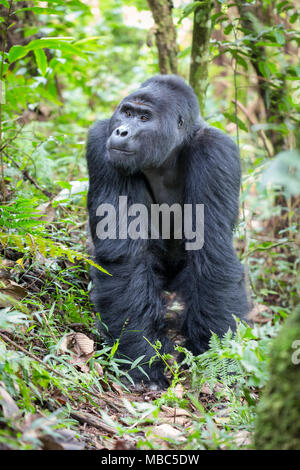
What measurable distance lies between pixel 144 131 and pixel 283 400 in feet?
8.37

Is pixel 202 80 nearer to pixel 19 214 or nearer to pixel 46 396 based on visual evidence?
pixel 19 214

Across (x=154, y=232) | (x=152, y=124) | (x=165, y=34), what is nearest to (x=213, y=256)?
(x=154, y=232)

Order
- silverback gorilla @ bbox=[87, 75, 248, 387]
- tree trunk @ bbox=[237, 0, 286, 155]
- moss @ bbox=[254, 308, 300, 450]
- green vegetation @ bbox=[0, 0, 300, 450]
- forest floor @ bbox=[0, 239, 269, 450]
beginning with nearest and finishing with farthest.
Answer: moss @ bbox=[254, 308, 300, 450], green vegetation @ bbox=[0, 0, 300, 450], forest floor @ bbox=[0, 239, 269, 450], silverback gorilla @ bbox=[87, 75, 248, 387], tree trunk @ bbox=[237, 0, 286, 155]

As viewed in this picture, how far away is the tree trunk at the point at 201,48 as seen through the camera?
4.57m

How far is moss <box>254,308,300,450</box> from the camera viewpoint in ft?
5.19

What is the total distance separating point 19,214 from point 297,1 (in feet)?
24.4

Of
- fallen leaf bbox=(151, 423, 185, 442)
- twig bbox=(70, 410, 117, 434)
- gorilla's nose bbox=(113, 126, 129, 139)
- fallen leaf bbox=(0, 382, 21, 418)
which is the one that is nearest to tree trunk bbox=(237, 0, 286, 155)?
gorilla's nose bbox=(113, 126, 129, 139)

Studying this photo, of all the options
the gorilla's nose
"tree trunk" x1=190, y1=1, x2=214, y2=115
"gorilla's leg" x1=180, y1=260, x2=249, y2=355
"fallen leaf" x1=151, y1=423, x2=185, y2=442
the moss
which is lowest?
"gorilla's leg" x1=180, y1=260, x2=249, y2=355

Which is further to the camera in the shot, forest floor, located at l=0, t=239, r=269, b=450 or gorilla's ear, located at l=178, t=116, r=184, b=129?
gorilla's ear, located at l=178, t=116, r=184, b=129

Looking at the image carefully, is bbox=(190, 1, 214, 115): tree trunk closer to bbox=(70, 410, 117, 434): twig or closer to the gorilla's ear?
the gorilla's ear

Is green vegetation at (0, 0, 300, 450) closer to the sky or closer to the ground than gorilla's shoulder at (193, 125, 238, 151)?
closer to the ground

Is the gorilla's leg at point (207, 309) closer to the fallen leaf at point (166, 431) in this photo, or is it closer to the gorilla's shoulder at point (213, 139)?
the gorilla's shoulder at point (213, 139)

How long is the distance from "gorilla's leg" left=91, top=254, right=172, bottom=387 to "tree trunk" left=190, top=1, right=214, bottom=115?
221cm
